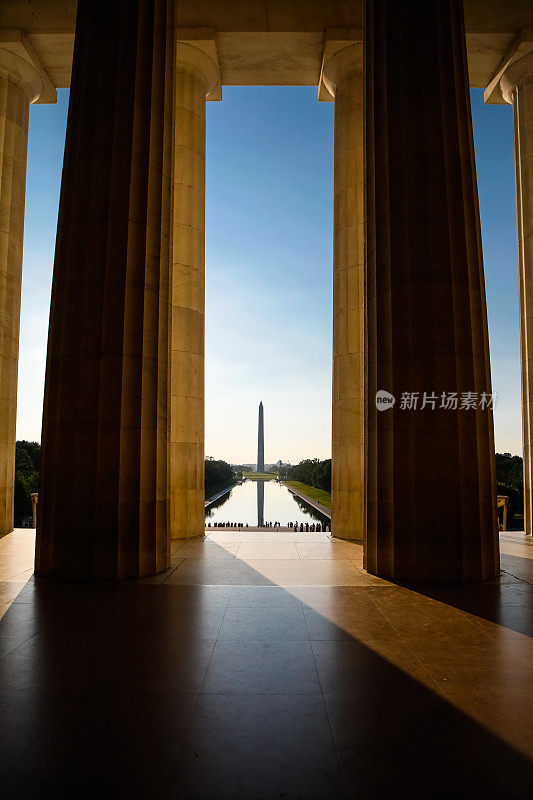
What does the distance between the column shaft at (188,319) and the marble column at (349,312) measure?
6.39 m

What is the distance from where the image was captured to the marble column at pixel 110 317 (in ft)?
53.5

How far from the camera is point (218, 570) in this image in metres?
17.3

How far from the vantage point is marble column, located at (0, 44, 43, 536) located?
86.8 feet

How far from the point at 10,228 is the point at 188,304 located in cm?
1038

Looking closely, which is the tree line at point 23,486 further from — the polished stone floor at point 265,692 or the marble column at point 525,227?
the polished stone floor at point 265,692

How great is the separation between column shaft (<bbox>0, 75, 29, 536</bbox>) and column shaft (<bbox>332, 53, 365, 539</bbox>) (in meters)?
15.6

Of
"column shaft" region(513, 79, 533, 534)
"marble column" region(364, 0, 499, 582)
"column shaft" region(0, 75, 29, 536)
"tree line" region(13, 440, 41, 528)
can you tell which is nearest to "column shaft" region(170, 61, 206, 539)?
"column shaft" region(0, 75, 29, 536)

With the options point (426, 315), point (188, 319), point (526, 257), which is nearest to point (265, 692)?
point (426, 315)

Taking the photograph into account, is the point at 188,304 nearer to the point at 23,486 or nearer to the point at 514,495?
the point at 23,486

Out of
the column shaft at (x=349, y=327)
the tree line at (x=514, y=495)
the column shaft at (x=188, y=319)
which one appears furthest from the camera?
the tree line at (x=514, y=495)

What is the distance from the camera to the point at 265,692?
8.03 m

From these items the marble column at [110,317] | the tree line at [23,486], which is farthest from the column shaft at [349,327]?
the tree line at [23,486]

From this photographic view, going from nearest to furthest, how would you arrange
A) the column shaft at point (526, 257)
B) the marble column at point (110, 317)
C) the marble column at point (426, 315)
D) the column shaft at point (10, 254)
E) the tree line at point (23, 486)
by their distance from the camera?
the marble column at point (110, 317) < the marble column at point (426, 315) < the column shaft at point (10, 254) < the column shaft at point (526, 257) < the tree line at point (23, 486)

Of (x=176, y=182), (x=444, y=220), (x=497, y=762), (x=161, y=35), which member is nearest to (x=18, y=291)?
(x=176, y=182)
